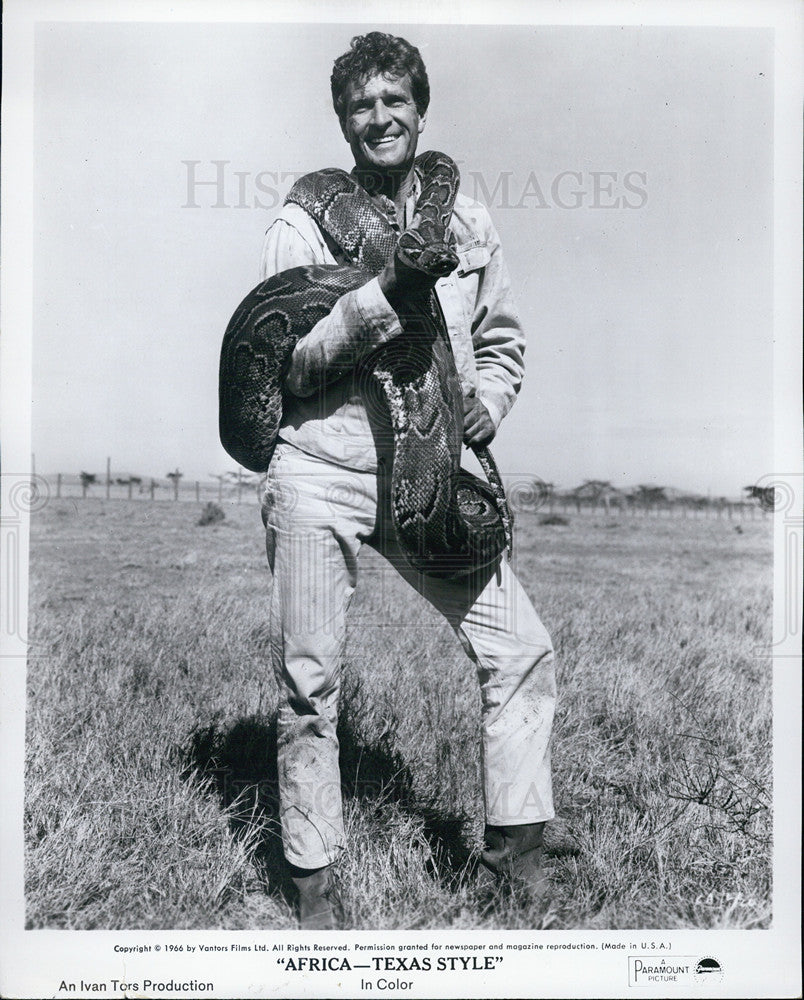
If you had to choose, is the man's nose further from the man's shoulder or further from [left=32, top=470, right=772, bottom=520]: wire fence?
[left=32, top=470, right=772, bottom=520]: wire fence

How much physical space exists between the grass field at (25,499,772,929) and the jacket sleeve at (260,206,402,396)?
6.06 ft

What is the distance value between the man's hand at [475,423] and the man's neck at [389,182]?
2.99 ft

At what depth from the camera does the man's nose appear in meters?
3.45

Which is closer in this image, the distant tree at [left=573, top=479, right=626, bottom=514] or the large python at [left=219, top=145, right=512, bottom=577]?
the large python at [left=219, top=145, right=512, bottom=577]

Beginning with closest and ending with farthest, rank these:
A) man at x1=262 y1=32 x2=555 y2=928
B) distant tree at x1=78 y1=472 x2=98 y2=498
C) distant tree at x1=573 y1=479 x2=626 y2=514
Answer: man at x1=262 y1=32 x2=555 y2=928, distant tree at x1=78 y1=472 x2=98 y2=498, distant tree at x1=573 y1=479 x2=626 y2=514

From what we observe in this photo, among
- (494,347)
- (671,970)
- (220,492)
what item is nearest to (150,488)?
(220,492)

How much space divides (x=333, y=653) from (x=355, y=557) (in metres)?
0.40

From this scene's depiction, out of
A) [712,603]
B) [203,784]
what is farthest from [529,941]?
[712,603]

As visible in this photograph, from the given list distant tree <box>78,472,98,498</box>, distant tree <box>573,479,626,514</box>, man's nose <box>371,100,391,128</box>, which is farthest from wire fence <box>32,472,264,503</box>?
distant tree <box>573,479,626,514</box>

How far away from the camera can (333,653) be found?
319 cm

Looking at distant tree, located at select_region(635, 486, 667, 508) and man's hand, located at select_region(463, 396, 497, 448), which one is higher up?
man's hand, located at select_region(463, 396, 497, 448)

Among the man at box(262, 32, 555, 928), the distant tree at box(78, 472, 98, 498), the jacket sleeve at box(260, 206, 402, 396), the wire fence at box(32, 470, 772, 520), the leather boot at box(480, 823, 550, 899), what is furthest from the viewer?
the distant tree at box(78, 472, 98, 498)

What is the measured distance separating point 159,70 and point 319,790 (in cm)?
346

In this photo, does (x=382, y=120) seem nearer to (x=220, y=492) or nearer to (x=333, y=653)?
(x=333, y=653)
